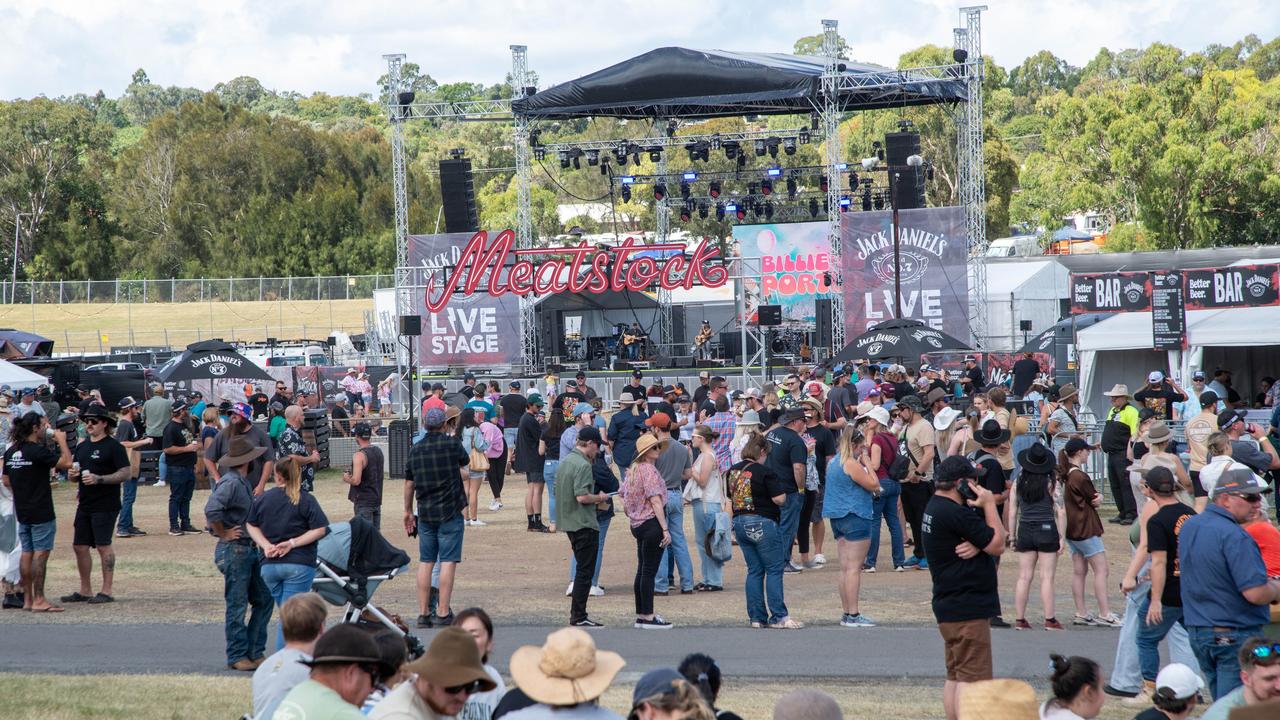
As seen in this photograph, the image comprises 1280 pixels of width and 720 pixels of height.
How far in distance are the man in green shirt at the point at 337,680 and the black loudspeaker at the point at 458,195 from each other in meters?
30.6

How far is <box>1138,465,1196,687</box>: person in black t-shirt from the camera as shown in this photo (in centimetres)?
712

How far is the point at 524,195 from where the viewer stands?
3538 cm

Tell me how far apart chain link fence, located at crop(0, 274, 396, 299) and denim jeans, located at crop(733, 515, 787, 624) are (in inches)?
2052

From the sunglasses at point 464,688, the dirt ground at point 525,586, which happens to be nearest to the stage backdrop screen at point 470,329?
the dirt ground at point 525,586

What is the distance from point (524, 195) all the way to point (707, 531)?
24.6 m

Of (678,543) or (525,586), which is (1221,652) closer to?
(678,543)

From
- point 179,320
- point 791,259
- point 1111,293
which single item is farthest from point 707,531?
point 179,320

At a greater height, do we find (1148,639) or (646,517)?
(646,517)

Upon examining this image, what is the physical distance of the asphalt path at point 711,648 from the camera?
879 centimetres

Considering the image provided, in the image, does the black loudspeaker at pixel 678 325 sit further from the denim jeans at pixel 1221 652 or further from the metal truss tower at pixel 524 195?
the denim jeans at pixel 1221 652

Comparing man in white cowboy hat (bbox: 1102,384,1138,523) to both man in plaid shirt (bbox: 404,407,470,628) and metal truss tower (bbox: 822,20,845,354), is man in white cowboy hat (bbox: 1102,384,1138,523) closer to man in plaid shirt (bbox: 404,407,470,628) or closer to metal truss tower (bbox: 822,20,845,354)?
man in plaid shirt (bbox: 404,407,470,628)

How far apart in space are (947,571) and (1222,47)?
100934mm

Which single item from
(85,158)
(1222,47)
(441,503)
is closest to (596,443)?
(441,503)

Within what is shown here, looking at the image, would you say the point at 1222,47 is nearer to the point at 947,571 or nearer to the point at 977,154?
the point at 977,154
